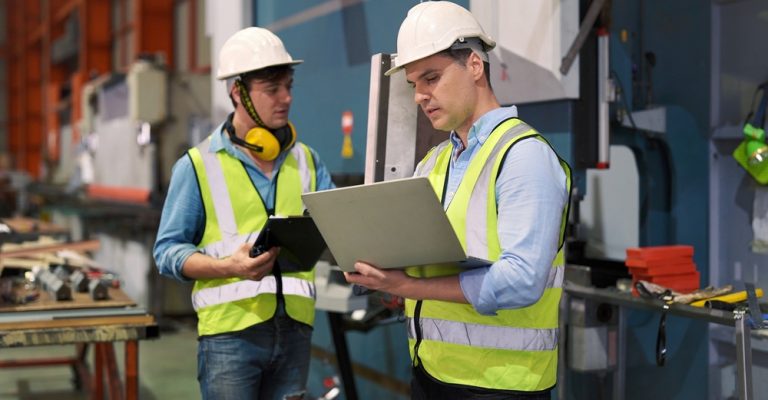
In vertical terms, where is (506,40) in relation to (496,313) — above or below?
above

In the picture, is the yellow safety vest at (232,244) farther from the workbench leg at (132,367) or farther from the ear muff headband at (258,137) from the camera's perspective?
the workbench leg at (132,367)

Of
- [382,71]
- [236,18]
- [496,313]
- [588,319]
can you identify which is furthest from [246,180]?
[236,18]

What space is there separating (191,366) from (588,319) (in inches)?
155

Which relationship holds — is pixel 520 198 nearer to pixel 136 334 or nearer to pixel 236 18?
pixel 136 334

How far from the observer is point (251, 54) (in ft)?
9.09

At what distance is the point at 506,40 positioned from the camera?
11.1ft

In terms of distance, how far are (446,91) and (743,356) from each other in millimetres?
1285

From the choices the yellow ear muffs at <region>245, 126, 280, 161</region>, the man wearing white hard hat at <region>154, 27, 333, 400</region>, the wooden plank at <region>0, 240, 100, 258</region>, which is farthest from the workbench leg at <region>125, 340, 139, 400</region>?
the wooden plank at <region>0, 240, 100, 258</region>

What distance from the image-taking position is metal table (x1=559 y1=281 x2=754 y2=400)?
2.56 metres

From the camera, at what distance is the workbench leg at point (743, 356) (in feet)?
8.36

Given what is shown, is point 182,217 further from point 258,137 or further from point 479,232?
point 479,232

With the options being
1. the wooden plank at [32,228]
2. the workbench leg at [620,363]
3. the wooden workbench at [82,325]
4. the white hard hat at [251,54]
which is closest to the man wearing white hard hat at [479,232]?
the white hard hat at [251,54]

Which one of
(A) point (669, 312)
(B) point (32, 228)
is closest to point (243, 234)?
(A) point (669, 312)

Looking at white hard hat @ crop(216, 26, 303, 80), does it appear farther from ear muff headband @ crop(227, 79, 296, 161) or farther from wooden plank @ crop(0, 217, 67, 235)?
wooden plank @ crop(0, 217, 67, 235)
